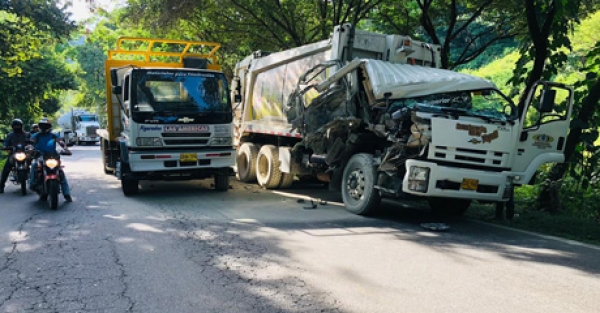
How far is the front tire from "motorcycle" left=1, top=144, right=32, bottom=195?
6309mm

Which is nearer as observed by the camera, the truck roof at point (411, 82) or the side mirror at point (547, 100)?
the side mirror at point (547, 100)

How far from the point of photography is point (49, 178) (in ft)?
26.4

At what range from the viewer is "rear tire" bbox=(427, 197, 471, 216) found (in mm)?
8281

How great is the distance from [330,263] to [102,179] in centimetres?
925

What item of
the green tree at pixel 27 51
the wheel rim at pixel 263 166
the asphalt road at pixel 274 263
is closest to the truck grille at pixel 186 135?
the asphalt road at pixel 274 263

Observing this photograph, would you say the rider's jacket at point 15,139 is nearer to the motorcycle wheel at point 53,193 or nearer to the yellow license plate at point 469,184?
the motorcycle wheel at point 53,193

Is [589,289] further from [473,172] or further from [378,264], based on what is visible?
[473,172]

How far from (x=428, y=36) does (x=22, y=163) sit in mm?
12957

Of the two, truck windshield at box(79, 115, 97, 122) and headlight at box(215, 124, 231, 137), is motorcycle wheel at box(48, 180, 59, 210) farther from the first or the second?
truck windshield at box(79, 115, 97, 122)

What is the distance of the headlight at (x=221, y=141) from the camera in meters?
9.72

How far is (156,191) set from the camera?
10.3m

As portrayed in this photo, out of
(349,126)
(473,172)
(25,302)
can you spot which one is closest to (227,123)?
(349,126)

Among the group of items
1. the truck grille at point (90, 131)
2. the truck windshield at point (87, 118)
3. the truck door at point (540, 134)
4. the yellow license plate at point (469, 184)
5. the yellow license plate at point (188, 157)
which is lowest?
the truck grille at point (90, 131)

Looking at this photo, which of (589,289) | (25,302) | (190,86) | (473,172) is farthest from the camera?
(190,86)
